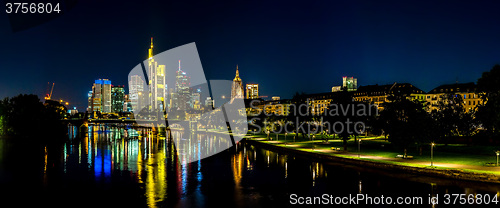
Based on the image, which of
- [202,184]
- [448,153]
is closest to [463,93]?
[448,153]

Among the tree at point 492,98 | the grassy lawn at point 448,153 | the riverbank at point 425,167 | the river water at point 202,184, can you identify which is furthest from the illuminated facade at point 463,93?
the river water at point 202,184

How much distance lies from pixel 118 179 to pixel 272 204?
47.3 ft

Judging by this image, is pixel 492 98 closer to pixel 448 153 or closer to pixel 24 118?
pixel 448 153

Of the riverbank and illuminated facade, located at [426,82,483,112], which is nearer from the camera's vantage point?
the riverbank

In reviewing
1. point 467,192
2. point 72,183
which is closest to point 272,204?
point 467,192

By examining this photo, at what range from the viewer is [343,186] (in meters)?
27.2

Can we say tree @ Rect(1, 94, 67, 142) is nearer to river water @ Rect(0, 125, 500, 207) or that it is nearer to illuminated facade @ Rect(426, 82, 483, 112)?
river water @ Rect(0, 125, 500, 207)

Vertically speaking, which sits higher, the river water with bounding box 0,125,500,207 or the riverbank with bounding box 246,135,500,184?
the riverbank with bounding box 246,135,500,184

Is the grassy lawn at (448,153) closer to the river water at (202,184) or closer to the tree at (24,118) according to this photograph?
the river water at (202,184)

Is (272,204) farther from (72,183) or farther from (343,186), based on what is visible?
(72,183)

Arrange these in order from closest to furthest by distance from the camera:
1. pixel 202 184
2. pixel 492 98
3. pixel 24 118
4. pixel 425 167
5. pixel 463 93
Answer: pixel 202 184 < pixel 425 167 < pixel 492 98 < pixel 24 118 < pixel 463 93

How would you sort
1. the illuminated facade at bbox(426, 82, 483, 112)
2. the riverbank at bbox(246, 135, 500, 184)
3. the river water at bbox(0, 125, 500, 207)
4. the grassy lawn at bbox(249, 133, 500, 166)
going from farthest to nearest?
the illuminated facade at bbox(426, 82, 483, 112), the grassy lawn at bbox(249, 133, 500, 166), the riverbank at bbox(246, 135, 500, 184), the river water at bbox(0, 125, 500, 207)

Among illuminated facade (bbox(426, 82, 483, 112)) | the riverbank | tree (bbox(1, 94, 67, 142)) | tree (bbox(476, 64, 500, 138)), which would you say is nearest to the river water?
the riverbank

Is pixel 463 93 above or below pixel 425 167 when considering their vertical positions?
above
